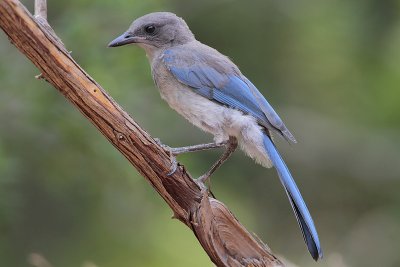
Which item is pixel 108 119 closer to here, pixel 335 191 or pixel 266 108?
pixel 266 108

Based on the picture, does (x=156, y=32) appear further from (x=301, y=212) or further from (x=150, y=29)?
(x=301, y=212)

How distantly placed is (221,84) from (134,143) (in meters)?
1.09

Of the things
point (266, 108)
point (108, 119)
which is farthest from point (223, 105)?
point (108, 119)

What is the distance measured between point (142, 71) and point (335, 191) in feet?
9.60

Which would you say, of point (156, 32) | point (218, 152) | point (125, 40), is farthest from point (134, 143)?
point (218, 152)

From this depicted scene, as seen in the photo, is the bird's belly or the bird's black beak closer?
the bird's belly

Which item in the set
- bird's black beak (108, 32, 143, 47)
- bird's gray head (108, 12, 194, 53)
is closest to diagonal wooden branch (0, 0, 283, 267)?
bird's black beak (108, 32, 143, 47)

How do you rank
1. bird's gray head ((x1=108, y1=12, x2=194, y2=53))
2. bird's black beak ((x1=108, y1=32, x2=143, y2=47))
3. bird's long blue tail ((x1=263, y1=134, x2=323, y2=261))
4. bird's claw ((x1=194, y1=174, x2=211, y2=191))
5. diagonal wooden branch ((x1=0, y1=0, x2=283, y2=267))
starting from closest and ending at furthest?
diagonal wooden branch ((x1=0, y1=0, x2=283, y2=267))
bird's claw ((x1=194, y1=174, x2=211, y2=191))
bird's long blue tail ((x1=263, y1=134, x2=323, y2=261))
bird's black beak ((x1=108, y1=32, x2=143, y2=47))
bird's gray head ((x1=108, y1=12, x2=194, y2=53))

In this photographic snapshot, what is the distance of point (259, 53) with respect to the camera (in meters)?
11.4

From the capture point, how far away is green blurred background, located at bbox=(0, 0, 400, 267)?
8.95m

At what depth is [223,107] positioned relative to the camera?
622 cm

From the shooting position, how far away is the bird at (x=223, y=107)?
5.96m

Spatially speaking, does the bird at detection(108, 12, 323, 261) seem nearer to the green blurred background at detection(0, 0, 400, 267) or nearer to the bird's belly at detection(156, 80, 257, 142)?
the bird's belly at detection(156, 80, 257, 142)

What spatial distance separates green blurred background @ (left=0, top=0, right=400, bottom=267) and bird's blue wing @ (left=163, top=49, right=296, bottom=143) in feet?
6.64
